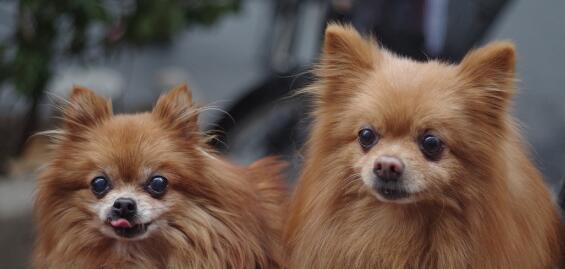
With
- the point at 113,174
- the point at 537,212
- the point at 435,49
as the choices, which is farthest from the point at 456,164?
the point at 435,49

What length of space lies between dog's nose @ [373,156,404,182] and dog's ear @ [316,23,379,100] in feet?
1.14

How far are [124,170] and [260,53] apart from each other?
4.84 m

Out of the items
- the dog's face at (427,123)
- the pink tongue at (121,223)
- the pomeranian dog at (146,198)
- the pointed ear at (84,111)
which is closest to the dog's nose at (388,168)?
the dog's face at (427,123)

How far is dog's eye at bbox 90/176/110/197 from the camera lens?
3.11m

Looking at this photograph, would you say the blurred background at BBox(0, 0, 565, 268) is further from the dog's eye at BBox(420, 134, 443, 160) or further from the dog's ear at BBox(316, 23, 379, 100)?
the dog's eye at BBox(420, 134, 443, 160)

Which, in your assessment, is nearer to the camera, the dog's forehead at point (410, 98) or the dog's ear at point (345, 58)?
the dog's forehead at point (410, 98)

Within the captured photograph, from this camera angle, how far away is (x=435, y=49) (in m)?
4.70

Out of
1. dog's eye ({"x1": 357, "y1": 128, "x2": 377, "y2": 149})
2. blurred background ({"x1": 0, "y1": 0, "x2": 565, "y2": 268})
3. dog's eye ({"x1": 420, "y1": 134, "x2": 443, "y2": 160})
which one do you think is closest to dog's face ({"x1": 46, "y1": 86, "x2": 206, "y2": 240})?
blurred background ({"x1": 0, "y1": 0, "x2": 565, "y2": 268})

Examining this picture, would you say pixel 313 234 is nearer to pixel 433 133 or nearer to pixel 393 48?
pixel 433 133

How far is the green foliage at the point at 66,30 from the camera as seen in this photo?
19.3 ft

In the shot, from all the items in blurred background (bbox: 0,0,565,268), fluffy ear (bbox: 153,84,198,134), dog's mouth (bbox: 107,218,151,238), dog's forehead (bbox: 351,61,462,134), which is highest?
dog's forehead (bbox: 351,61,462,134)

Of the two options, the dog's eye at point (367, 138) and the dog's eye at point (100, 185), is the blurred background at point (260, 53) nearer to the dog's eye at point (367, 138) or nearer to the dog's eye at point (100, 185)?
the dog's eye at point (100, 185)

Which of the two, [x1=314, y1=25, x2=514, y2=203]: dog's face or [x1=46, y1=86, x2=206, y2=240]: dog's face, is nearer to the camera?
[x1=314, y1=25, x2=514, y2=203]: dog's face

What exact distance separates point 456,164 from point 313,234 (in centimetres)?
55
